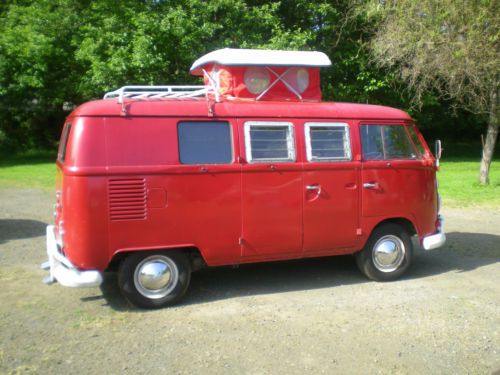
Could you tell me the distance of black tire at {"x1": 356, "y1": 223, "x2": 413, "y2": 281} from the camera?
6.62m

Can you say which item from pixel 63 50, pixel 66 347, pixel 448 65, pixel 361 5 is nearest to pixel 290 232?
pixel 66 347

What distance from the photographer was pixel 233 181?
5.78 m

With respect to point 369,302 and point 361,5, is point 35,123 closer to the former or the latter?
point 361,5

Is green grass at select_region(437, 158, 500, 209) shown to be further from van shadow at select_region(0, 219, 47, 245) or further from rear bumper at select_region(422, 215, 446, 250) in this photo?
van shadow at select_region(0, 219, 47, 245)

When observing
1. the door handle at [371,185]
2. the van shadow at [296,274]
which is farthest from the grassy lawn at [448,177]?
the door handle at [371,185]

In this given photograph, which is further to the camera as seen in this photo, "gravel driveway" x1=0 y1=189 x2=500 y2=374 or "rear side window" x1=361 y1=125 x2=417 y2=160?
"rear side window" x1=361 y1=125 x2=417 y2=160

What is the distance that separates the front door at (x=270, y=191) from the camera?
5.88 m

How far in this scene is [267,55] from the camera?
6.39 metres

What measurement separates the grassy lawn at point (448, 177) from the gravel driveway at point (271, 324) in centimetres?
614

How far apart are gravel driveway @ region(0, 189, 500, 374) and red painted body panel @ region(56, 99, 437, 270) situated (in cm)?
58

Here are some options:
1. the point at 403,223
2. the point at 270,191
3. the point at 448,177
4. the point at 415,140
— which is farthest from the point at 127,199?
the point at 448,177

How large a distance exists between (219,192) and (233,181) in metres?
0.20

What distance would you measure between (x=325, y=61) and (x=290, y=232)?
2.22m

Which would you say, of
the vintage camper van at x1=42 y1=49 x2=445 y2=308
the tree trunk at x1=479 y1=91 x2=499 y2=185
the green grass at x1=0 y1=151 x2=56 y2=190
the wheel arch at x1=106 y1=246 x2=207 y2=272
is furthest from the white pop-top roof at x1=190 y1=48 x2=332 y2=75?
the green grass at x1=0 y1=151 x2=56 y2=190
